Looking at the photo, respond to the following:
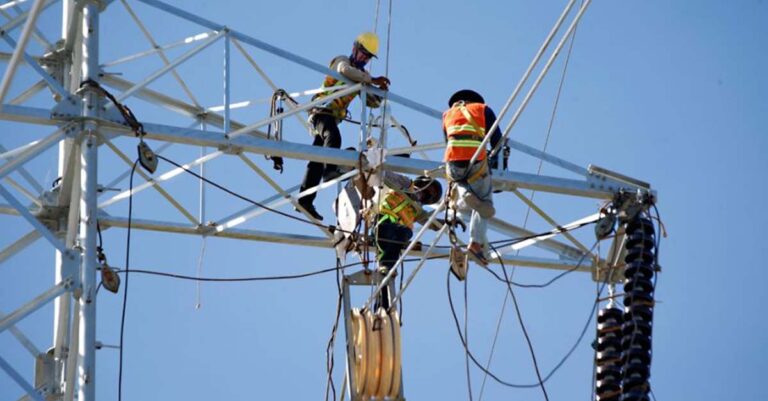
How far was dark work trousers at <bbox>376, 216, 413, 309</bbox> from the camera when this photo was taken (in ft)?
82.4

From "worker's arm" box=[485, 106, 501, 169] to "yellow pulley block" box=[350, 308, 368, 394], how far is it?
246 cm

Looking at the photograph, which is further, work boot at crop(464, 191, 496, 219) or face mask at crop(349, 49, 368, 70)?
face mask at crop(349, 49, 368, 70)

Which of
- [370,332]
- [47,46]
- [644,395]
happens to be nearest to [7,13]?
[47,46]

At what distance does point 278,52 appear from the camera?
77.5ft

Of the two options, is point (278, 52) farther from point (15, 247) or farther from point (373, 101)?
point (15, 247)

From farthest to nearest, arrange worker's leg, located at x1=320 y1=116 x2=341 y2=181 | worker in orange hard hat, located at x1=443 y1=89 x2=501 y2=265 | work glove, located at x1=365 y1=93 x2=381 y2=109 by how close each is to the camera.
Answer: worker's leg, located at x1=320 y1=116 x2=341 y2=181
work glove, located at x1=365 y1=93 x2=381 y2=109
worker in orange hard hat, located at x1=443 y1=89 x2=501 y2=265

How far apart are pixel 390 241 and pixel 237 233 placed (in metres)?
2.25

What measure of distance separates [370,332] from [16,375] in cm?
416

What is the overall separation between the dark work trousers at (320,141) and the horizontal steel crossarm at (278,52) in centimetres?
207

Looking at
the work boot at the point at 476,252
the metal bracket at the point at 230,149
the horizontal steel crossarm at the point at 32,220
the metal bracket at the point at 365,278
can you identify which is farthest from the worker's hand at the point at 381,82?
the horizontal steel crossarm at the point at 32,220

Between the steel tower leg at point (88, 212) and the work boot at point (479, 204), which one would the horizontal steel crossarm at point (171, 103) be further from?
the work boot at point (479, 204)

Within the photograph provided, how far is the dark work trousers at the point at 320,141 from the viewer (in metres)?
26.3

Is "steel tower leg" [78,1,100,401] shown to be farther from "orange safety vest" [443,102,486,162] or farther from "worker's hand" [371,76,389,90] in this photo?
"orange safety vest" [443,102,486,162]

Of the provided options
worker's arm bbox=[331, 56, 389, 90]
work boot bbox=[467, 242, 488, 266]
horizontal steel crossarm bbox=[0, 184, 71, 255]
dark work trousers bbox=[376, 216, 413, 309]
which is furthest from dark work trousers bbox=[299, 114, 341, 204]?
horizontal steel crossarm bbox=[0, 184, 71, 255]
